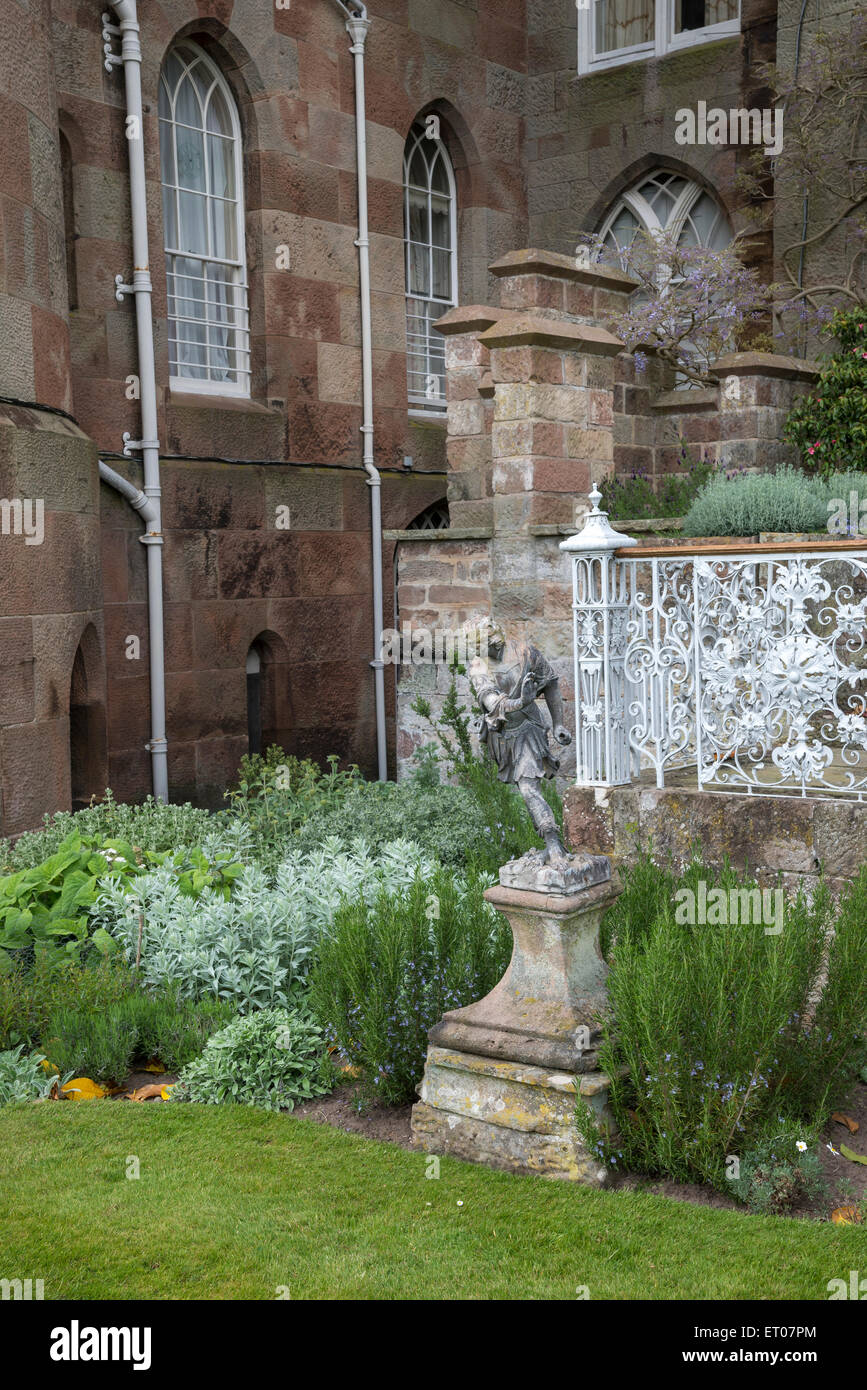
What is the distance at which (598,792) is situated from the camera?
6.32 metres

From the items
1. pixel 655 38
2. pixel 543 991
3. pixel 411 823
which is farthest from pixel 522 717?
pixel 655 38

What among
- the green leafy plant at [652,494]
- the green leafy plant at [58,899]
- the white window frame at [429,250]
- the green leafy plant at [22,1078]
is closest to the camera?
the green leafy plant at [22,1078]

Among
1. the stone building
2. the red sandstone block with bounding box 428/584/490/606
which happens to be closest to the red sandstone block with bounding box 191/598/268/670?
the stone building

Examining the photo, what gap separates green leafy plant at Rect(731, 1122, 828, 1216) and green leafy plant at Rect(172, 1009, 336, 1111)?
1.68 metres

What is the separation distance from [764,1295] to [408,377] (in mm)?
11157

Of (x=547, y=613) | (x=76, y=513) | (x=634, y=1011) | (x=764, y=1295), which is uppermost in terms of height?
(x=76, y=513)

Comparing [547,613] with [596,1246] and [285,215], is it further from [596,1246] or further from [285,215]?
[596,1246]

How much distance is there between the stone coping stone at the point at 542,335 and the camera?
877cm

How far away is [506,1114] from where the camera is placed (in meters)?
4.23

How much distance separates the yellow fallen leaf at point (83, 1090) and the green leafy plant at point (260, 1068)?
31 cm

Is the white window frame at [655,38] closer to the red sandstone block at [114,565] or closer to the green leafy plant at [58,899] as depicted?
the red sandstone block at [114,565]

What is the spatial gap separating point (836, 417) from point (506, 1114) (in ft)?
25.6

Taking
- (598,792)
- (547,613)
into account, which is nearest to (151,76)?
(547,613)

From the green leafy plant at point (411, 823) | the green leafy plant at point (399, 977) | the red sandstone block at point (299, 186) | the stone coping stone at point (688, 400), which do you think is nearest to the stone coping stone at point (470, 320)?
the stone coping stone at point (688, 400)
